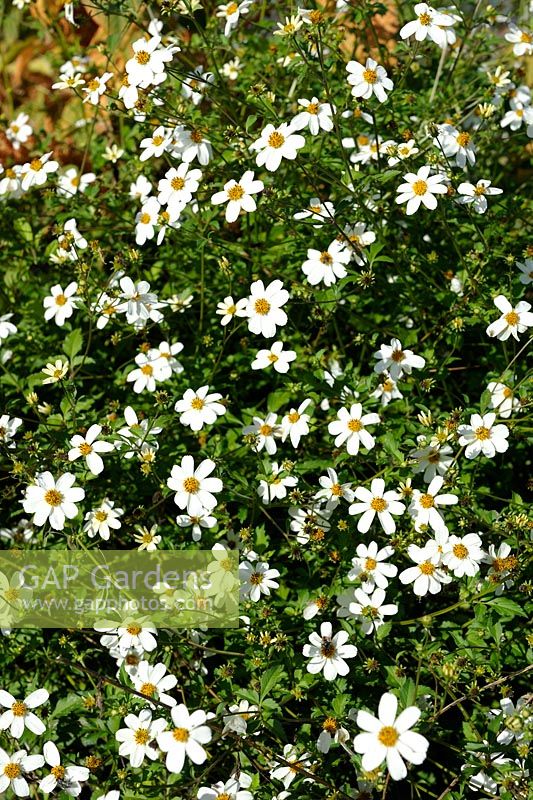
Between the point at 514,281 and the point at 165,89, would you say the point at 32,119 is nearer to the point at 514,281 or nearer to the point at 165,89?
the point at 165,89

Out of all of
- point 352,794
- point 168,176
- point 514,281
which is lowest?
point 352,794

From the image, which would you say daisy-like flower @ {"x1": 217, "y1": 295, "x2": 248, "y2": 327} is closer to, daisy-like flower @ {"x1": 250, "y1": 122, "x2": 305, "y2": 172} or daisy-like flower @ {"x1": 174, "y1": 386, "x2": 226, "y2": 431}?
daisy-like flower @ {"x1": 174, "y1": 386, "x2": 226, "y2": 431}

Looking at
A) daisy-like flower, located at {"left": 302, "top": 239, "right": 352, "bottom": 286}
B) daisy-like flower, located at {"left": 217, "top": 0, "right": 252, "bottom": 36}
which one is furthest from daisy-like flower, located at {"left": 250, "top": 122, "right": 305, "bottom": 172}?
daisy-like flower, located at {"left": 217, "top": 0, "right": 252, "bottom": 36}

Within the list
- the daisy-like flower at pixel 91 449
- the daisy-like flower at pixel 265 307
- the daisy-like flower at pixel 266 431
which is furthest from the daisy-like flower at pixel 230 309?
the daisy-like flower at pixel 91 449

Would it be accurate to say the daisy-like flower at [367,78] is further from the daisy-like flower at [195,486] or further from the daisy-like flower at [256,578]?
Result: the daisy-like flower at [256,578]

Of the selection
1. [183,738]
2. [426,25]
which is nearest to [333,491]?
[183,738]

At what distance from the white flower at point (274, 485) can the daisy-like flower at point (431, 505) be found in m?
0.40

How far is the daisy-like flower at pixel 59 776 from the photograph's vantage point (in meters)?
2.39

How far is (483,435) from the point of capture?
2594 mm

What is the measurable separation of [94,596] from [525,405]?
5.20 feet

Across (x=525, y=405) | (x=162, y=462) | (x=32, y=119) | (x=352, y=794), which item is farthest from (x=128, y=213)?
(x=352, y=794)

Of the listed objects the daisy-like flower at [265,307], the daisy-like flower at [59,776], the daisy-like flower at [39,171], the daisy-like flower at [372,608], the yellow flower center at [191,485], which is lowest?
the daisy-like flower at [59,776]

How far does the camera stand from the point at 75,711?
9.12 ft

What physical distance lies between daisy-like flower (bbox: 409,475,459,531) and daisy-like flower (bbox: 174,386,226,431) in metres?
0.72
